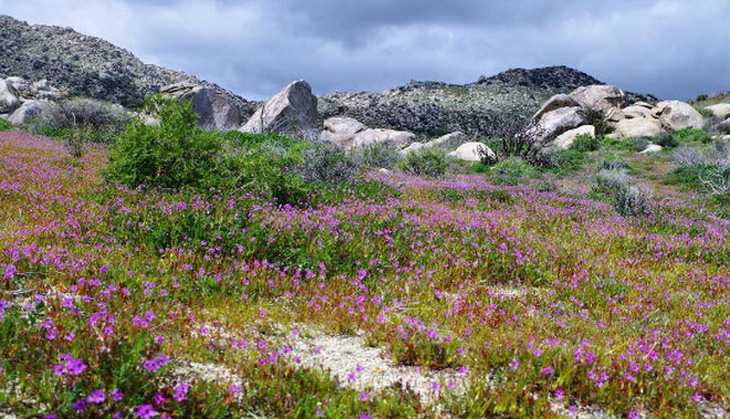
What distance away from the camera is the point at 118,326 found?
3.83 meters

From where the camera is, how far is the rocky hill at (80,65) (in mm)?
73062

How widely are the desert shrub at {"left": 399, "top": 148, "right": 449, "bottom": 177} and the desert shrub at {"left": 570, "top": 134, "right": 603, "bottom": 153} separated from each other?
56.2ft

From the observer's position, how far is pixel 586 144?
117 ft

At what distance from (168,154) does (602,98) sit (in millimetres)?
49302

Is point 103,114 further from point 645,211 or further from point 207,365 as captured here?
point 207,365

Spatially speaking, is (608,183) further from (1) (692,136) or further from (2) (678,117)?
(2) (678,117)

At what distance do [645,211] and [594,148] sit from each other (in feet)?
80.8

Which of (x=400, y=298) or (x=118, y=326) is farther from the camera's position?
(x=400, y=298)

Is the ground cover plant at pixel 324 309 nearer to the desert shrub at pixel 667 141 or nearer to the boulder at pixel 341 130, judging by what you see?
the desert shrub at pixel 667 141

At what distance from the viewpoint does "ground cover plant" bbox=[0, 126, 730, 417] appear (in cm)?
331

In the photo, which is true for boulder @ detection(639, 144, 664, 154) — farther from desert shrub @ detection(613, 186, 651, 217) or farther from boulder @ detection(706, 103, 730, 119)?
desert shrub @ detection(613, 186, 651, 217)

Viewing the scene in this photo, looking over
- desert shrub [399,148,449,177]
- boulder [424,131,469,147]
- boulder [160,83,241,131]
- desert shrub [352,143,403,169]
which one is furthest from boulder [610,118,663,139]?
boulder [160,83,241,131]

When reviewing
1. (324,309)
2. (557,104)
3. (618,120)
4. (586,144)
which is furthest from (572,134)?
(324,309)

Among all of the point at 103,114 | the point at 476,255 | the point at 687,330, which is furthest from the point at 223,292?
the point at 103,114
